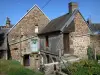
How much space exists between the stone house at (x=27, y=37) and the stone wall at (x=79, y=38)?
868 centimetres

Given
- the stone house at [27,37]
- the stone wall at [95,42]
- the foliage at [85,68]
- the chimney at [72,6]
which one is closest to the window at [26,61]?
the stone house at [27,37]

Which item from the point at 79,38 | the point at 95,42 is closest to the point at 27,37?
the point at 79,38

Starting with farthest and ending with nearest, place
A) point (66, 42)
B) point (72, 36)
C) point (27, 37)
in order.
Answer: point (27, 37) < point (72, 36) < point (66, 42)

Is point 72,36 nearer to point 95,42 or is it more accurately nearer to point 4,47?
point 95,42

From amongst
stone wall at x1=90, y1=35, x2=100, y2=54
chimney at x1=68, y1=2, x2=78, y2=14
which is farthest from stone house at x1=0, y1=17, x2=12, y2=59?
stone wall at x1=90, y1=35, x2=100, y2=54

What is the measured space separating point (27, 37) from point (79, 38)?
31.9 ft

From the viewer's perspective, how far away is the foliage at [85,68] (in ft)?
61.1

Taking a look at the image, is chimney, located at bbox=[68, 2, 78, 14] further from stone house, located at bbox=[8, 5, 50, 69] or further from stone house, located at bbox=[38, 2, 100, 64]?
stone house, located at bbox=[8, 5, 50, 69]

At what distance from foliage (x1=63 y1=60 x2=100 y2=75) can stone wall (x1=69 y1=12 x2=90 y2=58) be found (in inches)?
327

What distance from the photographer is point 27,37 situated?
116 ft

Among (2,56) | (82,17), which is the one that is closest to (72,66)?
(82,17)

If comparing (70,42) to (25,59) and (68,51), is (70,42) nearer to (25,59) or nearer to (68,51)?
(68,51)

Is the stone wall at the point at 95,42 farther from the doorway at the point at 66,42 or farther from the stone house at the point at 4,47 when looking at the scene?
the stone house at the point at 4,47

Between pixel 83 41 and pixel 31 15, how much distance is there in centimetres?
1062
